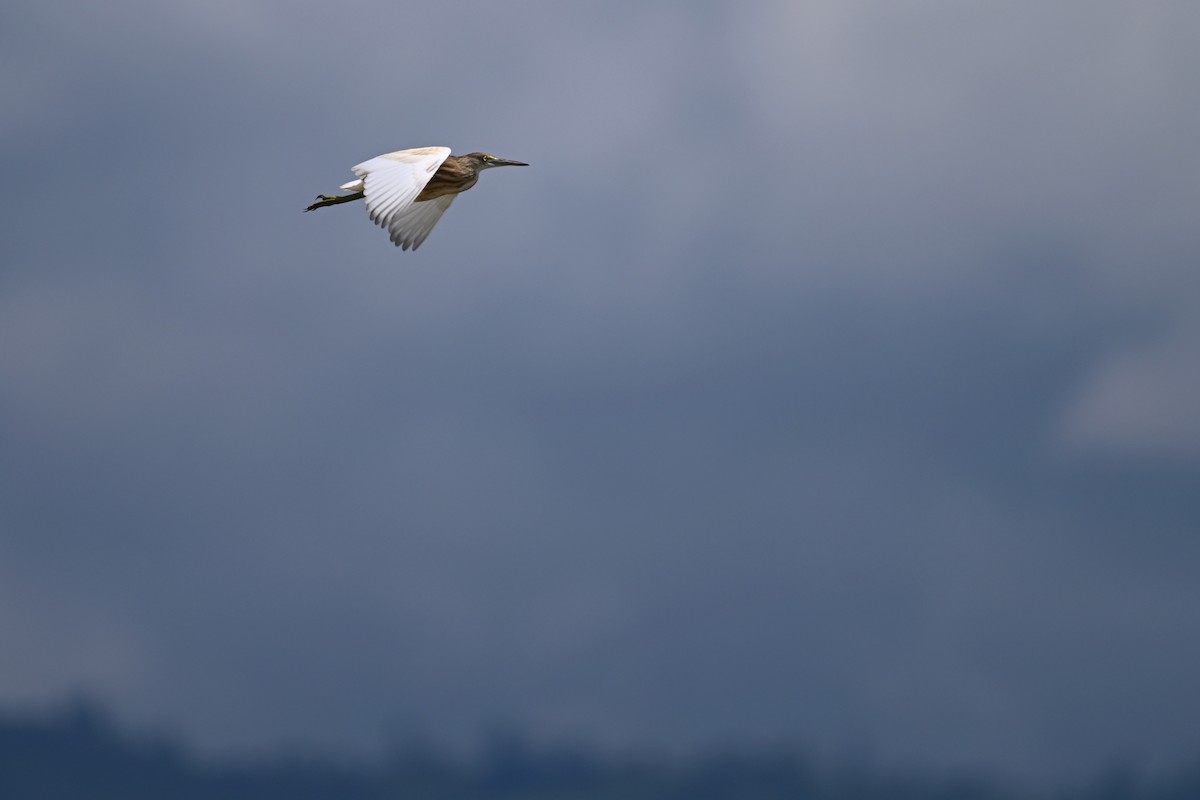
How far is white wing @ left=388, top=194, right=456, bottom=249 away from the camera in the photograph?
3108cm

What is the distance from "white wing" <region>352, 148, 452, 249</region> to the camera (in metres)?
29.0

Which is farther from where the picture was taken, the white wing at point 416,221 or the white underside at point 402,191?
the white wing at point 416,221

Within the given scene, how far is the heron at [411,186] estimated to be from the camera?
29141mm

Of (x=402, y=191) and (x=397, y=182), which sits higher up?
(x=397, y=182)

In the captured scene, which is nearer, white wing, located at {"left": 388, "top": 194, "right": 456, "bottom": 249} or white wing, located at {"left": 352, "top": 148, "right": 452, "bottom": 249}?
white wing, located at {"left": 352, "top": 148, "right": 452, "bottom": 249}

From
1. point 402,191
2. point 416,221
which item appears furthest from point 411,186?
point 416,221

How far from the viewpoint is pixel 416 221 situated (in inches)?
1286

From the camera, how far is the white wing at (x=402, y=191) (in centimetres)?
2903

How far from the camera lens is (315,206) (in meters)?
30.7

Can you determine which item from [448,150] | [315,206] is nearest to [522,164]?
[448,150]

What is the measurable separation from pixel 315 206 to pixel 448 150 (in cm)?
295

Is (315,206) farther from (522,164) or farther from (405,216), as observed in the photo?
(522,164)

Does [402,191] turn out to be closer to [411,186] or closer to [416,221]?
[411,186]

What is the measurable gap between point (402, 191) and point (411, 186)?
215mm
